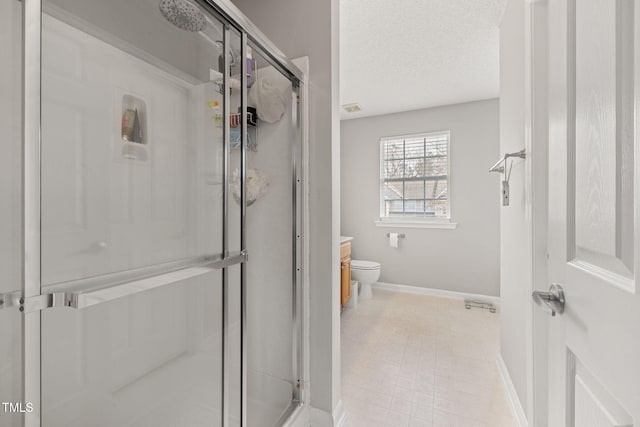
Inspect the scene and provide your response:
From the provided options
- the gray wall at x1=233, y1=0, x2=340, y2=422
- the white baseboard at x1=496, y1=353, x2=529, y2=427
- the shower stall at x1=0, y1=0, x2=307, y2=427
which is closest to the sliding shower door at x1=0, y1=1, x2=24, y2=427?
the shower stall at x1=0, y1=0, x2=307, y2=427

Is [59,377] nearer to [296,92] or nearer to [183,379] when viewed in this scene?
[183,379]

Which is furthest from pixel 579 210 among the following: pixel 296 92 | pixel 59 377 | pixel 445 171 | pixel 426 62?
pixel 445 171

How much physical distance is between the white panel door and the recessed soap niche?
1.50 meters

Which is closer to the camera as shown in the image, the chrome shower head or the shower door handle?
the shower door handle

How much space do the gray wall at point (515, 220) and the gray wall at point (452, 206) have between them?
165cm

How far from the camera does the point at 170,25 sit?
115 centimetres

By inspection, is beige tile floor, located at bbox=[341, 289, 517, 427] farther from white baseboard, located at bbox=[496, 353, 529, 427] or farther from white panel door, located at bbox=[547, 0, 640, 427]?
white panel door, located at bbox=[547, 0, 640, 427]

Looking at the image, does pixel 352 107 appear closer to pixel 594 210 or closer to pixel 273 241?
pixel 273 241

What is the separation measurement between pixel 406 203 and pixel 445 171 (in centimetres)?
65

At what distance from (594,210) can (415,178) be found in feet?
10.8

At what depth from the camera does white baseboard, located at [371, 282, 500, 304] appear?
3.34 metres

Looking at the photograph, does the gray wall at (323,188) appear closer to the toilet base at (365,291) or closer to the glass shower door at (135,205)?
the glass shower door at (135,205)

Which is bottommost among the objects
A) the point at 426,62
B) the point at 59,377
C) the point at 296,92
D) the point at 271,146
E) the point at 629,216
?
the point at 59,377

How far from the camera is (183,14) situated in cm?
108
